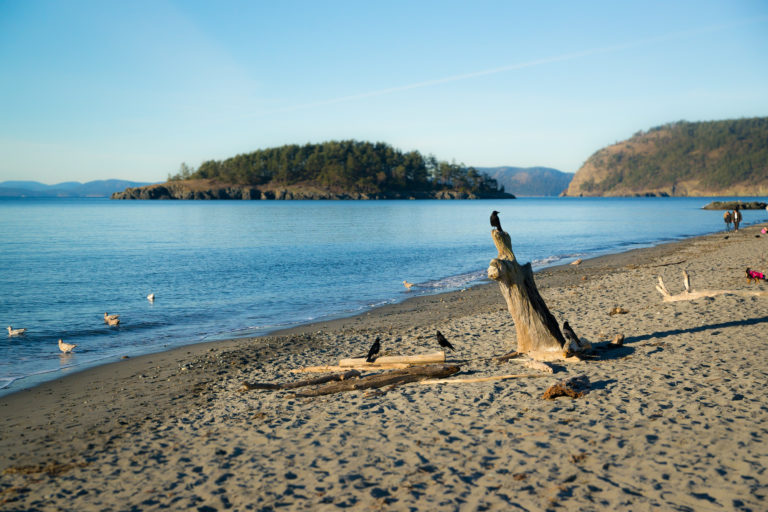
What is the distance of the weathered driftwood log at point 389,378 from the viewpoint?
9.07 m

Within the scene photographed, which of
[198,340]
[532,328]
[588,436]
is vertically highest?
[532,328]

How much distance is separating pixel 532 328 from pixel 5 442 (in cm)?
910

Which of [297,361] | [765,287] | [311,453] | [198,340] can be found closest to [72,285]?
[198,340]

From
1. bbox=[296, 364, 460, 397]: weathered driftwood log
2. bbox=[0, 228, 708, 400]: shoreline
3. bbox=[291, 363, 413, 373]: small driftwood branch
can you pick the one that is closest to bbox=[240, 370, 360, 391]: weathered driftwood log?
bbox=[296, 364, 460, 397]: weathered driftwood log

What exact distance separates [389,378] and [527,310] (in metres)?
2.96

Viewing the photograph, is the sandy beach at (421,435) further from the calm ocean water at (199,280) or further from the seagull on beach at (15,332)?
the seagull on beach at (15,332)

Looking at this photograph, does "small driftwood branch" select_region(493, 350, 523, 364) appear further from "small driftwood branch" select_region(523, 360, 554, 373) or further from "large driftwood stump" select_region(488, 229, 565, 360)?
"small driftwood branch" select_region(523, 360, 554, 373)

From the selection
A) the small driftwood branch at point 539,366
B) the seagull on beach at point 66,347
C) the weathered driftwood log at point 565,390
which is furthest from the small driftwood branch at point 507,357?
the seagull on beach at point 66,347

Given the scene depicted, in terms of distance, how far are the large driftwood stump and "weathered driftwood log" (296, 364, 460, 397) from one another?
5.16ft

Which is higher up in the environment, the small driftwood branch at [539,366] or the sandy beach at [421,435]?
the small driftwood branch at [539,366]

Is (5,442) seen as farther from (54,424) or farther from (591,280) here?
(591,280)

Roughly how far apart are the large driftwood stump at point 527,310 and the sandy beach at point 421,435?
A: 518 millimetres

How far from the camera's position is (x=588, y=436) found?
6.56 m

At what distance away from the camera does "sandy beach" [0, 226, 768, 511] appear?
5488 millimetres
